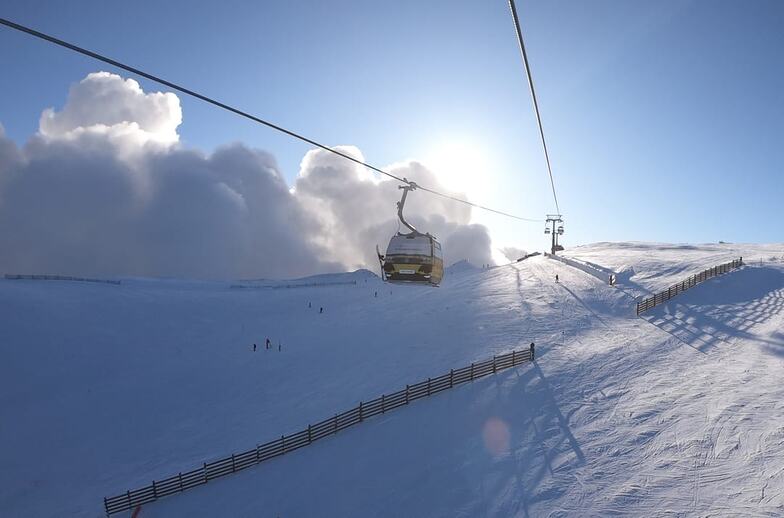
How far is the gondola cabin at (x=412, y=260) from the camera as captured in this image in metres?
17.5

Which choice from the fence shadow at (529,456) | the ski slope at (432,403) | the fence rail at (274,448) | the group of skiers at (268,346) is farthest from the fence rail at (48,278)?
the fence shadow at (529,456)

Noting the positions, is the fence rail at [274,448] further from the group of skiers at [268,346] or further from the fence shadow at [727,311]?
the group of skiers at [268,346]

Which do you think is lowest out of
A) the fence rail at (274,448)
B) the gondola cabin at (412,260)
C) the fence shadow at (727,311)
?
the fence rail at (274,448)

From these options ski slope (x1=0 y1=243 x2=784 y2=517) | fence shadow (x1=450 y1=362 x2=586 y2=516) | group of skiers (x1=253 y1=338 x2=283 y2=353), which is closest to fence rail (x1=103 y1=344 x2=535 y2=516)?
ski slope (x1=0 y1=243 x2=784 y2=517)

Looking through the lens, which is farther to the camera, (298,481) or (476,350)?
(476,350)

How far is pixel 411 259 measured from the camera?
17.6m

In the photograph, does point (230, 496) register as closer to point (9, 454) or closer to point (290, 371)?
point (290, 371)

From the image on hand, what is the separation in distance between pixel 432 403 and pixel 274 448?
747 centimetres

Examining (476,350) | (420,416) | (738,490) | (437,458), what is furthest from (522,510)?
(476,350)

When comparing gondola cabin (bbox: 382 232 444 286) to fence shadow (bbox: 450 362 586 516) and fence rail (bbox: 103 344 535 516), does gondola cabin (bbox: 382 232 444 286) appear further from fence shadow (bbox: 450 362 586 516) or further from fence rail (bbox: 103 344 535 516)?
fence shadow (bbox: 450 362 586 516)

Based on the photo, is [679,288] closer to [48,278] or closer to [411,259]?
[411,259]

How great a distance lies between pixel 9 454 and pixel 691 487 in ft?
106

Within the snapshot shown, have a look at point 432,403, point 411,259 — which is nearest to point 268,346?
point 432,403

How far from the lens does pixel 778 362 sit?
18875mm
